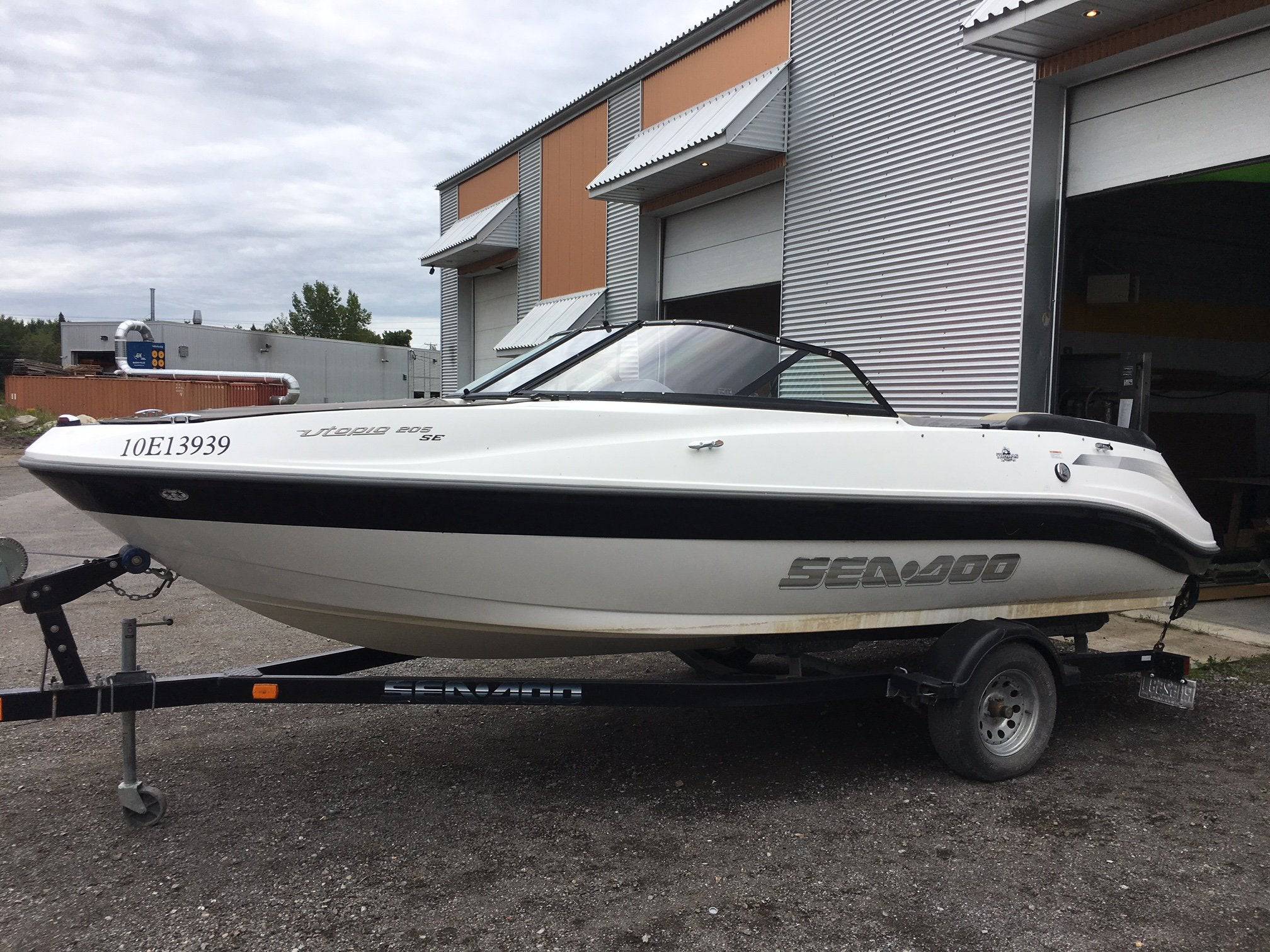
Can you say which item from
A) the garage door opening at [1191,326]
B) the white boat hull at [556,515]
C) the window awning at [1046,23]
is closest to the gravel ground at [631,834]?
the white boat hull at [556,515]

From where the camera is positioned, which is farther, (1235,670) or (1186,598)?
(1235,670)

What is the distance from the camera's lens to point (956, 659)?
11.2 feet

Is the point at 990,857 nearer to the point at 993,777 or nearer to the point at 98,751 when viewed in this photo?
the point at 993,777

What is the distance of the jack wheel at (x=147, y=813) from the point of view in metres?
3.06

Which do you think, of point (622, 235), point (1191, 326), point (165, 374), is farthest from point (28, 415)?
point (1191, 326)

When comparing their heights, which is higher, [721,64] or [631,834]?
[721,64]

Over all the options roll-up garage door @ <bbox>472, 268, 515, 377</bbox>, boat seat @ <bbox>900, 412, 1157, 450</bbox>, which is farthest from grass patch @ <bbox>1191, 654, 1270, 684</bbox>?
roll-up garage door @ <bbox>472, 268, 515, 377</bbox>

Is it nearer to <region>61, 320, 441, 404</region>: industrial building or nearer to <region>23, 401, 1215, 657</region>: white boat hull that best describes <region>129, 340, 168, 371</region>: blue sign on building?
<region>61, 320, 441, 404</region>: industrial building

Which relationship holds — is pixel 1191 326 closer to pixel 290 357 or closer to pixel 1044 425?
pixel 1044 425

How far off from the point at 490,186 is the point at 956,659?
1632cm

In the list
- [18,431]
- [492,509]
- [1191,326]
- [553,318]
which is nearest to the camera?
[492,509]

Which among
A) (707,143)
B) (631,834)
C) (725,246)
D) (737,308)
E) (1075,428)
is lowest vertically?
(631,834)

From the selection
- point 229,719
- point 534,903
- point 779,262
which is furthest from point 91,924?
point 779,262

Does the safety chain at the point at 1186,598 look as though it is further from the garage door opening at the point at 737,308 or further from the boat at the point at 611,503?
the garage door opening at the point at 737,308
